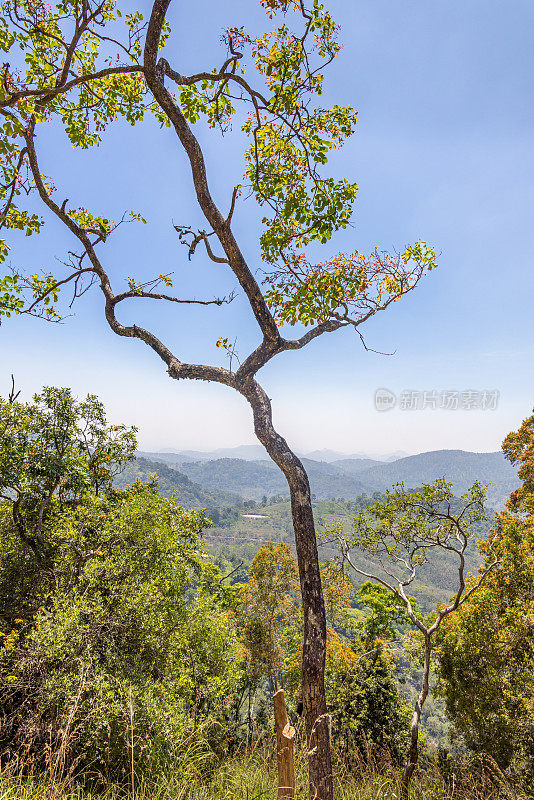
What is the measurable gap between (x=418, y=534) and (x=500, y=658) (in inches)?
117

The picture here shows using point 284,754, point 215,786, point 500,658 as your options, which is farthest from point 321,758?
point 500,658

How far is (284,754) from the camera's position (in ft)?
5.68

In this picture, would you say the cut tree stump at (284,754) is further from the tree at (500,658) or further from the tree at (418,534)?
the tree at (500,658)

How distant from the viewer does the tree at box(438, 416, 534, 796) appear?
272 inches

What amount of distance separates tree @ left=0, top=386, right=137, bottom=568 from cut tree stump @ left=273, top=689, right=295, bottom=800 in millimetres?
5318

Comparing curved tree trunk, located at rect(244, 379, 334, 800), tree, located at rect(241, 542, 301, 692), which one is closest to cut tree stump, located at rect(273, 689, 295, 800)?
curved tree trunk, located at rect(244, 379, 334, 800)

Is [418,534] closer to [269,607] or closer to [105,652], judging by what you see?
[105,652]

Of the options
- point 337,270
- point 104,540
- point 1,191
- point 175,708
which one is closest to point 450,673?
point 175,708

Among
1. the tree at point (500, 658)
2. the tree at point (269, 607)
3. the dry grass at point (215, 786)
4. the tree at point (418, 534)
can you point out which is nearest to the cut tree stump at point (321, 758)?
the dry grass at point (215, 786)

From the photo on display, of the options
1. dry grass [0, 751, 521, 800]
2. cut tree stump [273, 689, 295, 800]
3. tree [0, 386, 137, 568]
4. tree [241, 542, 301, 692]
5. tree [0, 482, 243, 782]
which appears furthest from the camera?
tree [241, 542, 301, 692]

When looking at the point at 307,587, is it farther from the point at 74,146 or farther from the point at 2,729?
the point at 74,146

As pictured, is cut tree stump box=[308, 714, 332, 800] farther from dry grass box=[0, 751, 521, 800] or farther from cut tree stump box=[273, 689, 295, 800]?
cut tree stump box=[273, 689, 295, 800]

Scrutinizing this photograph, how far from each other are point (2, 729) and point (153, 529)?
2.68m

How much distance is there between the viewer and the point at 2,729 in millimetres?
3861
